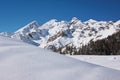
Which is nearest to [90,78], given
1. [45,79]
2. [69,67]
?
[69,67]

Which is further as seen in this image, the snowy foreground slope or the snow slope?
the snow slope

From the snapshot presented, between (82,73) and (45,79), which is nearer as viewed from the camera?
(45,79)

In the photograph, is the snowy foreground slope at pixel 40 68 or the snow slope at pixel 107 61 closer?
the snowy foreground slope at pixel 40 68

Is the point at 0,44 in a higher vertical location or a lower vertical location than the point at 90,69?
higher

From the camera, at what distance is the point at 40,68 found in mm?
3125

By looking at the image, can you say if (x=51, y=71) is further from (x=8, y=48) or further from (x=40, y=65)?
(x=8, y=48)

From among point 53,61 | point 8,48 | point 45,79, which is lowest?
point 45,79

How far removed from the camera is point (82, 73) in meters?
3.16

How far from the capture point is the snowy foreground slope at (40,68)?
2934 mm

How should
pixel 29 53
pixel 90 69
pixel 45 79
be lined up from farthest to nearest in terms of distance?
pixel 29 53
pixel 90 69
pixel 45 79

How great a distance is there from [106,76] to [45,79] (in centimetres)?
90

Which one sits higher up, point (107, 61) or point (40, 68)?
point (107, 61)

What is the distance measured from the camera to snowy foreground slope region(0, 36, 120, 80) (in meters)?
2.93

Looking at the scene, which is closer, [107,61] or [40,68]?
[40,68]
